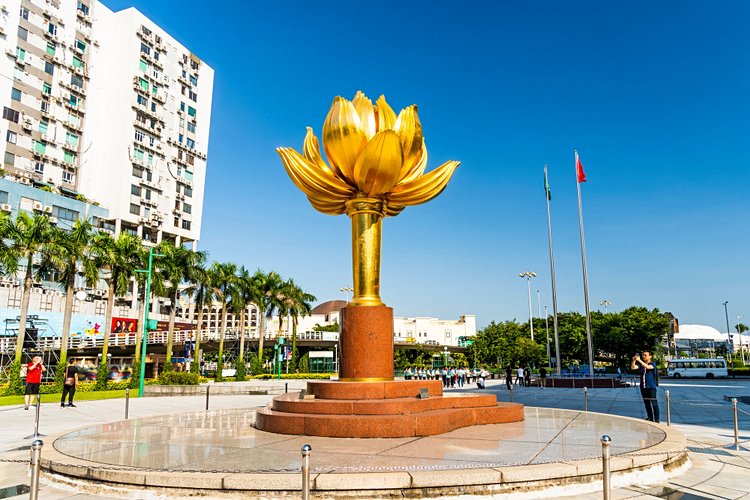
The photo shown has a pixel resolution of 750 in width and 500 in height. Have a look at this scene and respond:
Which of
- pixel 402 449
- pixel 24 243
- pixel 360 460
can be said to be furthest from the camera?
pixel 24 243

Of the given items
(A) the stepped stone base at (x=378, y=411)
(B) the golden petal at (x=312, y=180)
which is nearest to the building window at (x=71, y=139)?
(B) the golden petal at (x=312, y=180)

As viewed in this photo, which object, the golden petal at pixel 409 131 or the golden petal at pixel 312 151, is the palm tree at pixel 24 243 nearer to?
the golden petal at pixel 312 151

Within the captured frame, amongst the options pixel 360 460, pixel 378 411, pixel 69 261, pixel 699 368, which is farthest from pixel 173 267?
pixel 699 368

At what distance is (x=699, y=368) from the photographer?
174 feet

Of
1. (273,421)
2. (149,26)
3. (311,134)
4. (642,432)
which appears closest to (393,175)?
(311,134)

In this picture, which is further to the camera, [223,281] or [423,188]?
[223,281]

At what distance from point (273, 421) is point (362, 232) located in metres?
4.88

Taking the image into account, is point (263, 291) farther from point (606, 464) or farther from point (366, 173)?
point (606, 464)

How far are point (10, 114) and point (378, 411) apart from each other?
6270 cm

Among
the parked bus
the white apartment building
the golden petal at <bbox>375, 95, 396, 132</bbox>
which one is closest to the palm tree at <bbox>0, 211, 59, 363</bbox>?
the white apartment building

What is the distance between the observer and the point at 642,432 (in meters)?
10.1

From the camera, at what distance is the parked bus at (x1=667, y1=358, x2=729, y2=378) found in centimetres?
5228

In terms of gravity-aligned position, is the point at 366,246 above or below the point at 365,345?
above

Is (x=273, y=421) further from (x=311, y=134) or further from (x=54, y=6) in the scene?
(x=54, y=6)
